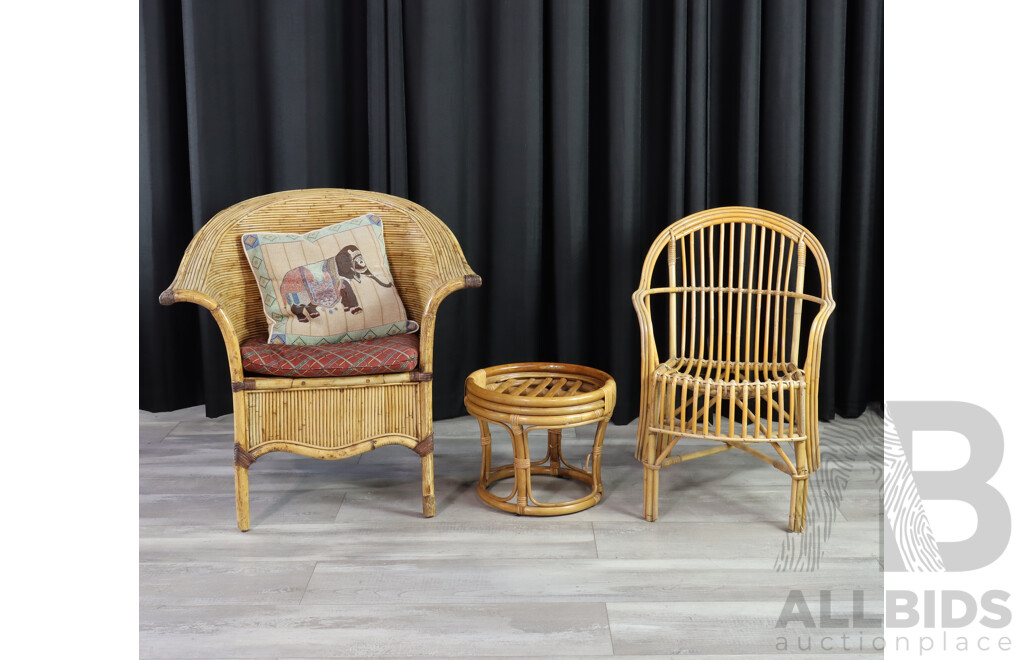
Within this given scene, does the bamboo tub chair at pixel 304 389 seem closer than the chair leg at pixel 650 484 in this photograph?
Yes

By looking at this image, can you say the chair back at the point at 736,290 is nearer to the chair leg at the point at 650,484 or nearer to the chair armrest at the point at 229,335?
the chair leg at the point at 650,484

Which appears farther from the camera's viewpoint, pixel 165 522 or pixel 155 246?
pixel 155 246

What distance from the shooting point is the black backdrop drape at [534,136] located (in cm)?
300

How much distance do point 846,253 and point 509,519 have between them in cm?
175

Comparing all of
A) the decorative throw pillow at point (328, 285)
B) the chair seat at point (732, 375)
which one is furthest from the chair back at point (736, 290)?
the decorative throw pillow at point (328, 285)

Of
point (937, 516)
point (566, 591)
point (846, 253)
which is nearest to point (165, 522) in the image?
point (566, 591)

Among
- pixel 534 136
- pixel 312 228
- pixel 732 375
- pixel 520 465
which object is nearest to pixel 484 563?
pixel 520 465

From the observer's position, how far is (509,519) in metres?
Answer: 2.33

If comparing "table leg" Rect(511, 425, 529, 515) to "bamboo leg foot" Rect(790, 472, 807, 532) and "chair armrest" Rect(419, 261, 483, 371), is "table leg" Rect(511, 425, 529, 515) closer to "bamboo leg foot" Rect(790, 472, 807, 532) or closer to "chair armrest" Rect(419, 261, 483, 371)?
"chair armrest" Rect(419, 261, 483, 371)

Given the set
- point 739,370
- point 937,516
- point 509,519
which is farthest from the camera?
point 739,370

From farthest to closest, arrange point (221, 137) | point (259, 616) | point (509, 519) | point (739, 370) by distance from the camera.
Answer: point (221, 137) < point (739, 370) < point (509, 519) < point (259, 616)

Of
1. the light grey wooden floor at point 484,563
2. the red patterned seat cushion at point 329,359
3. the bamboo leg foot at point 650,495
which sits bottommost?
the light grey wooden floor at point 484,563

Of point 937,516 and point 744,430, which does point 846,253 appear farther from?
point 937,516

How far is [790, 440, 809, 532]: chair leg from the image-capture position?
218cm
